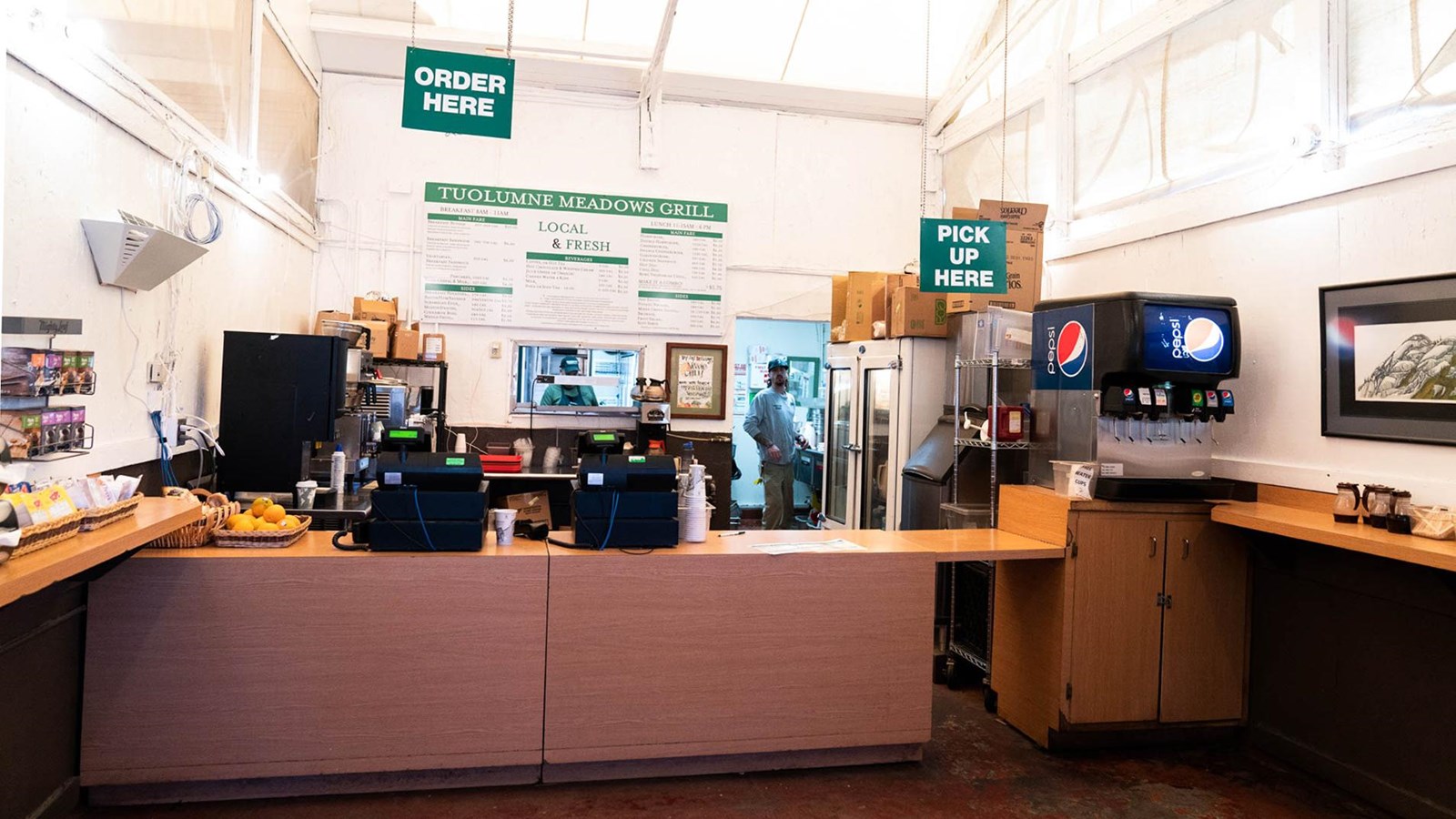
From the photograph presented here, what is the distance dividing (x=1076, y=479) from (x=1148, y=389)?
1.55 feet

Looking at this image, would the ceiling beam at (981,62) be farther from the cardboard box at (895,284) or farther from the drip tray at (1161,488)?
the drip tray at (1161,488)

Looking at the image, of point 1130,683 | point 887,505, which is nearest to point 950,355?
point 887,505

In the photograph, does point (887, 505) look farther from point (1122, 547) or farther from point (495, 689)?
point (495, 689)

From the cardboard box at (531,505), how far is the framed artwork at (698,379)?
1.26 meters

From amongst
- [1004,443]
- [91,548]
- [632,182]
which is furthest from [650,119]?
[91,548]

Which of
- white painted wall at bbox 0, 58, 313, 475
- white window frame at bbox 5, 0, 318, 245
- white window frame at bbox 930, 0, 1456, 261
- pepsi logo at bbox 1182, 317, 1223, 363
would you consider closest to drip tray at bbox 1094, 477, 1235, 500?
pepsi logo at bbox 1182, 317, 1223, 363

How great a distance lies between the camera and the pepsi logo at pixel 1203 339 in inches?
145

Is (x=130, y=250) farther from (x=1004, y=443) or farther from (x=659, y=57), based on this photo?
(x=659, y=57)

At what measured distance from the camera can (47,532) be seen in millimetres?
2137

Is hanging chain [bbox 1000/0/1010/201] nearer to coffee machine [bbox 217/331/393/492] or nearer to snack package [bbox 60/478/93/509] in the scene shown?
coffee machine [bbox 217/331/393/492]

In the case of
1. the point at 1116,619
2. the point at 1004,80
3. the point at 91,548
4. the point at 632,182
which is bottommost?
the point at 1116,619

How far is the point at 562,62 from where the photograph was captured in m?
6.71

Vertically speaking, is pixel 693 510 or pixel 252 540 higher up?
pixel 693 510

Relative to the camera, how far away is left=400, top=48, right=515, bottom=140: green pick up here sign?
372cm
